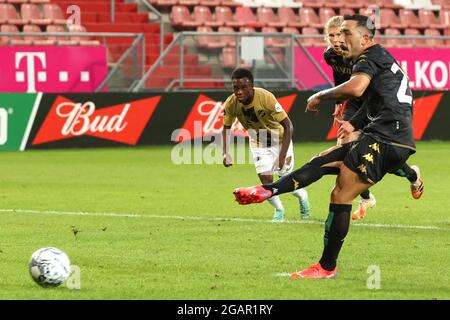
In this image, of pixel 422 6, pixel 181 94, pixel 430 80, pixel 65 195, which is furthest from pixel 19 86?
pixel 422 6

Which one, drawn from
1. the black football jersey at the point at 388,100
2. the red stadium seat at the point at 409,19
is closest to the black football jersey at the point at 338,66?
the black football jersey at the point at 388,100

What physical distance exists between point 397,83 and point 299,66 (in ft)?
54.8

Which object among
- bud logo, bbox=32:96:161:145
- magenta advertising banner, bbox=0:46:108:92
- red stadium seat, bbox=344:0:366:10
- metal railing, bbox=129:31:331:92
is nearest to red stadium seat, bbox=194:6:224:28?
metal railing, bbox=129:31:331:92

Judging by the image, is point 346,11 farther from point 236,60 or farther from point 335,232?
point 335,232

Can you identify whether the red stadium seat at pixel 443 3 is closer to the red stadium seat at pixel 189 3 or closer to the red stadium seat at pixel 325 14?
the red stadium seat at pixel 325 14

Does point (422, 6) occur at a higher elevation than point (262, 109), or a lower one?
lower

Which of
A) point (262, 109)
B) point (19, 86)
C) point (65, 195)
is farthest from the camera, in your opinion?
point (19, 86)

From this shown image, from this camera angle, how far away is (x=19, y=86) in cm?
2323

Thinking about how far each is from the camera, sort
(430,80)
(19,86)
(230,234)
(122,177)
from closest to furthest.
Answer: (230,234) → (122,177) → (19,86) → (430,80)

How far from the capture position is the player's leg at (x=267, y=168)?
13.2 metres

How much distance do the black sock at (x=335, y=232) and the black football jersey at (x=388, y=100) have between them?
607mm

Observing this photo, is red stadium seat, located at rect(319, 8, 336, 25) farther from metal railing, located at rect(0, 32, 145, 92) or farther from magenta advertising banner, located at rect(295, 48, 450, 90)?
metal railing, located at rect(0, 32, 145, 92)

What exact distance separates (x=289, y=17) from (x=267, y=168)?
17574 mm
